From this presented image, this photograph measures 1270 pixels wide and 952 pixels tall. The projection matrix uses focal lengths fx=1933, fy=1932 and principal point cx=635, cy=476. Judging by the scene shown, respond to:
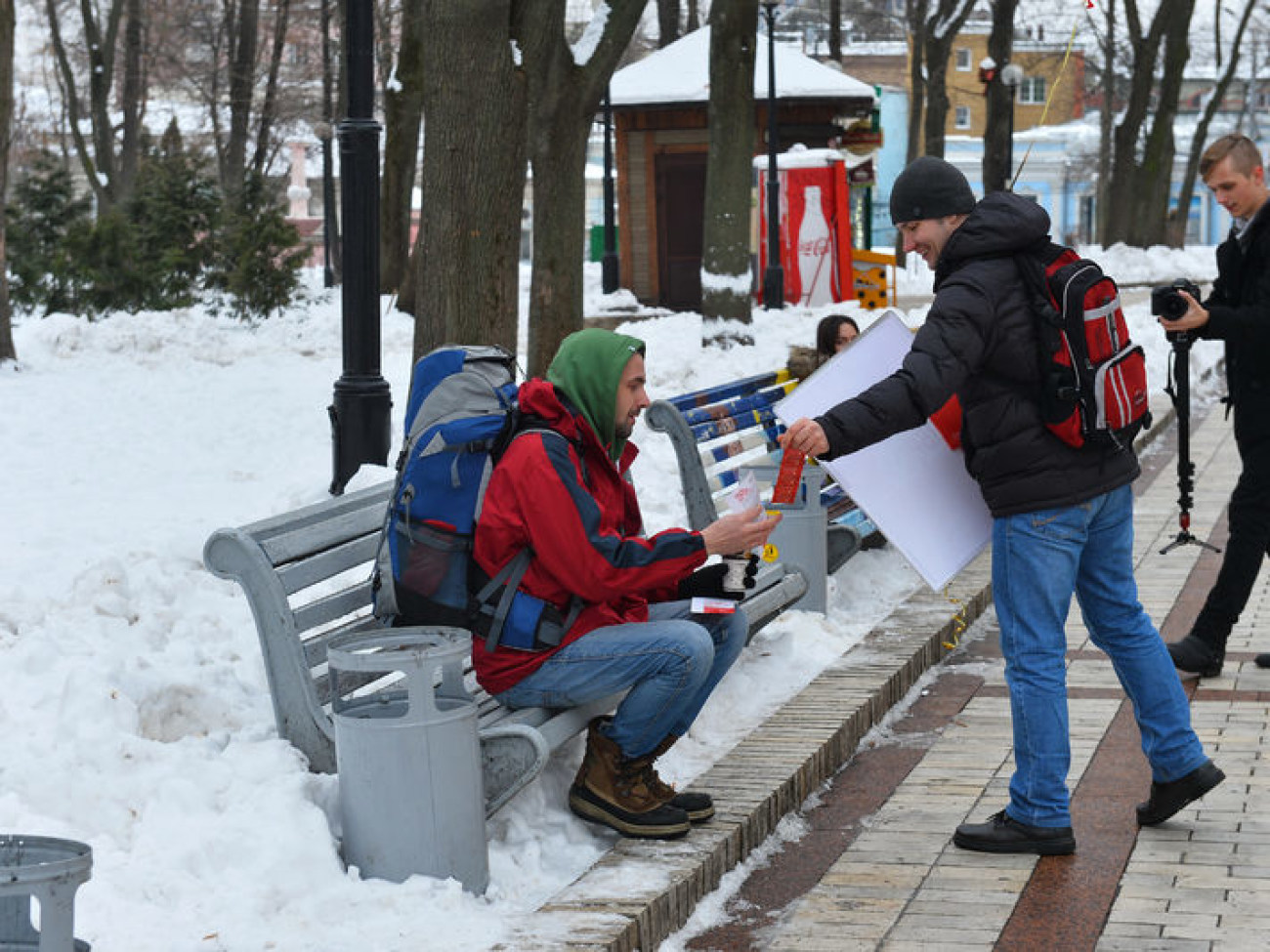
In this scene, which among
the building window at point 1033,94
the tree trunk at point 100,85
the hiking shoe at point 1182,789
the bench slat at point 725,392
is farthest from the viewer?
the building window at point 1033,94

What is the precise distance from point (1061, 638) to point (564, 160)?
8656mm

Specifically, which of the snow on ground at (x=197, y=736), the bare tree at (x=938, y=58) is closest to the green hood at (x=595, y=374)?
the snow on ground at (x=197, y=736)

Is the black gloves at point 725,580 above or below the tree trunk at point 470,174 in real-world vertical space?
below

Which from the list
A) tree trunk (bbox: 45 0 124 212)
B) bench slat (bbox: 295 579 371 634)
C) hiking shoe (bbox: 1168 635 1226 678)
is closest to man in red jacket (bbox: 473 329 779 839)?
bench slat (bbox: 295 579 371 634)

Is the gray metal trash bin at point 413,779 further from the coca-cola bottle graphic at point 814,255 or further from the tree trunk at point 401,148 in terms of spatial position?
the coca-cola bottle graphic at point 814,255

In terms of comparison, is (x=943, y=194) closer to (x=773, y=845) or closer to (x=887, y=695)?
(x=773, y=845)

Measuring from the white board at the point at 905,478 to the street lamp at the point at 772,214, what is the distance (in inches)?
816

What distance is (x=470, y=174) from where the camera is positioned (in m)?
9.01

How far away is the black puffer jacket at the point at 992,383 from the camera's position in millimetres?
4789

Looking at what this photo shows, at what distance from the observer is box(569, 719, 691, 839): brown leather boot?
196 inches

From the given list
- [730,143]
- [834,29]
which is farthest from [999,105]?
[730,143]

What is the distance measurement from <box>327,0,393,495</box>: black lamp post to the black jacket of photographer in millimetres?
3948

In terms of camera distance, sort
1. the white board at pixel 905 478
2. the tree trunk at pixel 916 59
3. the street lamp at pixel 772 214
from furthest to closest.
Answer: the tree trunk at pixel 916 59
the street lamp at pixel 772 214
the white board at pixel 905 478

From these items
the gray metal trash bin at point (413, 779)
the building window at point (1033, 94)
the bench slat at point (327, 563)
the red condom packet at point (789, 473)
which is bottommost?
the gray metal trash bin at point (413, 779)
